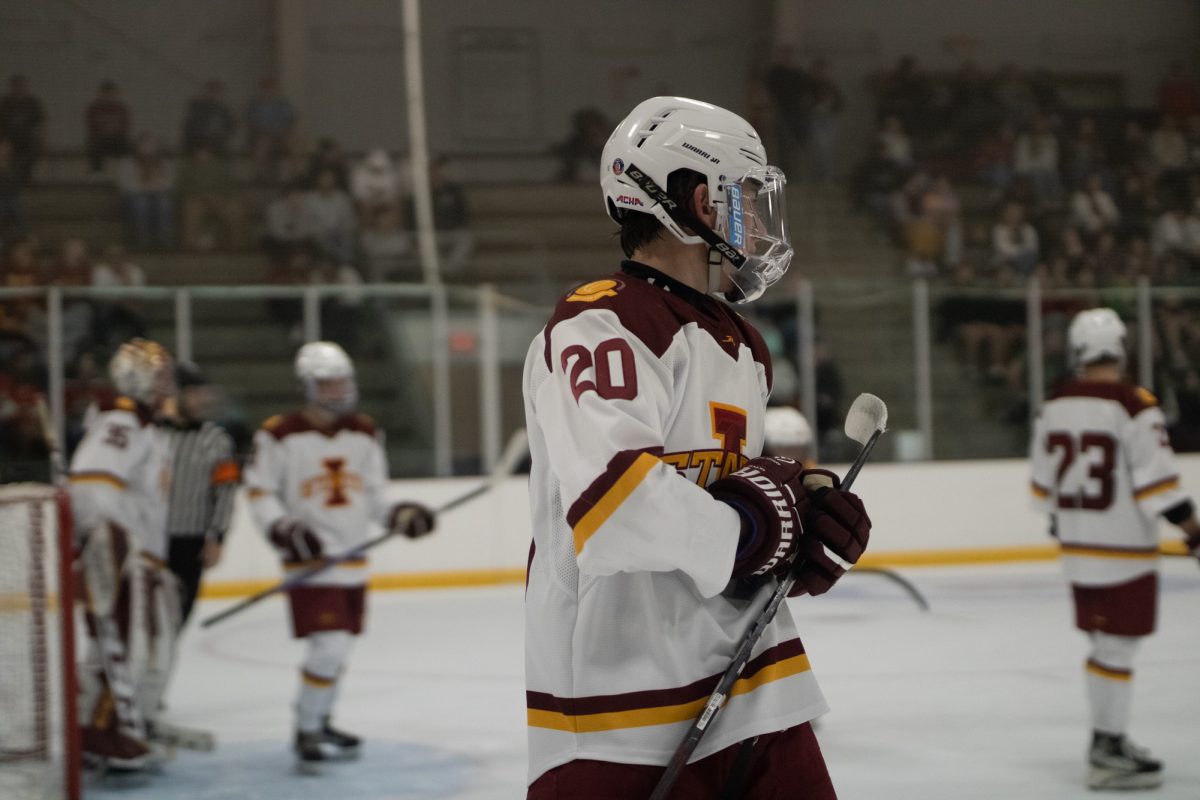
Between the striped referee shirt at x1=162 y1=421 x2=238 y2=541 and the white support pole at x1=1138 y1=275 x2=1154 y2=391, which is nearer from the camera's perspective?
the striped referee shirt at x1=162 y1=421 x2=238 y2=541

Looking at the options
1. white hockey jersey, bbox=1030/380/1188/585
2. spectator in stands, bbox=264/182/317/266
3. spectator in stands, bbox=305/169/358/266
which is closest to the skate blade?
white hockey jersey, bbox=1030/380/1188/585

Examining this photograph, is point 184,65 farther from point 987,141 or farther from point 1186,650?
point 1186,650

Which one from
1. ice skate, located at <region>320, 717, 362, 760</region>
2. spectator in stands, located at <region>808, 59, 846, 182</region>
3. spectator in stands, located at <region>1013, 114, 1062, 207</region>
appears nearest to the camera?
ice skate, located at <region>320, 717, 362, 760</region>

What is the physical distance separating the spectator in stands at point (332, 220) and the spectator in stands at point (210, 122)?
676 mm

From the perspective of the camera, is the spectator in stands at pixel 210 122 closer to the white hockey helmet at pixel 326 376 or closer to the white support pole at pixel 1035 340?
the white support pole at pixel 1035 340

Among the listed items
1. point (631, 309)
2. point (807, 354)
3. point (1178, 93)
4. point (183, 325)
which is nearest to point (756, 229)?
point (631, 309)

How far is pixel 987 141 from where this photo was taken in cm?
1117

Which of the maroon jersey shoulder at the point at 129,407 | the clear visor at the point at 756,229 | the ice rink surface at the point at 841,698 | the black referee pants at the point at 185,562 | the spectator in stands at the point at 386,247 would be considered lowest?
the ice rink surface at the point at 841,698

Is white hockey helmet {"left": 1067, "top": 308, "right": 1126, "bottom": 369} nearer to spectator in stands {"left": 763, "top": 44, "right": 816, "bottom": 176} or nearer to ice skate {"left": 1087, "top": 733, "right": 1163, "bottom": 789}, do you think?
ice skate {"left": 1087, "top": 733, "right": 1163, "bottom": 789}

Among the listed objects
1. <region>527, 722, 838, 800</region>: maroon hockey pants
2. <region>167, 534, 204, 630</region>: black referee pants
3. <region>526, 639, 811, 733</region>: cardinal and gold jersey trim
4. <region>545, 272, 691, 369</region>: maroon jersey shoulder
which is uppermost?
<region>545, 272, 691, 369</region>: maroon jersey shoulder

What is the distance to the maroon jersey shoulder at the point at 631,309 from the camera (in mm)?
1486

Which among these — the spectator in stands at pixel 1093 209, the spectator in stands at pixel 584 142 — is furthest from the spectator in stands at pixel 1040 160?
the spectator in stands at pixel 584 142

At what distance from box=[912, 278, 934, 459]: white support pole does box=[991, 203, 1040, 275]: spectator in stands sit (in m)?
2.00

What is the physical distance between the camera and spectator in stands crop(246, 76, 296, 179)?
32.9 feet
